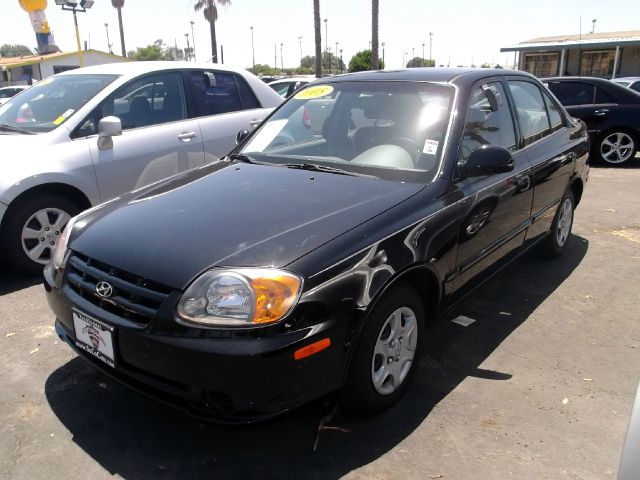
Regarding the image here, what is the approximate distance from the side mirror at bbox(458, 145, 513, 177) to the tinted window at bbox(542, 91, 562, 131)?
1.74m

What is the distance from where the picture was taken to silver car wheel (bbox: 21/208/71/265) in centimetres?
430

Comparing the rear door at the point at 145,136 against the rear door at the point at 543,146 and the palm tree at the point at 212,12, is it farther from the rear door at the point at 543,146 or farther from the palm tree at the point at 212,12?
the palm tree at the point at 212,12

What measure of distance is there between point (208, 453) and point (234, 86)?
4.38 m

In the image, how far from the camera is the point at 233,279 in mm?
2109

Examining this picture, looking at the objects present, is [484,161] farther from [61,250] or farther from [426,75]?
[61,250]

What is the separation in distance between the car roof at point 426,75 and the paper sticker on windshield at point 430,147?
0.54m

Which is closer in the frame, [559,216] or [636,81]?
[559,216]

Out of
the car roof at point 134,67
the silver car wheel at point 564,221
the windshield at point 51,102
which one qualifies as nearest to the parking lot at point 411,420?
the silver car wheel at point 564,221

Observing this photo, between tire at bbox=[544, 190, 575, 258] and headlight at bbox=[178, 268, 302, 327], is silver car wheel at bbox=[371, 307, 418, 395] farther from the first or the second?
tire at bbox=[544, 190, 575, 258]

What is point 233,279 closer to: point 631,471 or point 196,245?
point 196,245

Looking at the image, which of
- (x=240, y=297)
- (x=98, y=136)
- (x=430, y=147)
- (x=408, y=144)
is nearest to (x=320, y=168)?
(x=408, y=144)

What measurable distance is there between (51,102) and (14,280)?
1633 millimetres

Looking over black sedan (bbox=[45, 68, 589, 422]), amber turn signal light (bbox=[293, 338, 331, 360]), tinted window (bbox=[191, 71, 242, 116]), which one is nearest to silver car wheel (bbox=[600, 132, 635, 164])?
black sedan (bbox=[45, 68, 589, 422])

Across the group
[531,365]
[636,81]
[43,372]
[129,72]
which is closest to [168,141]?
[129,72]
